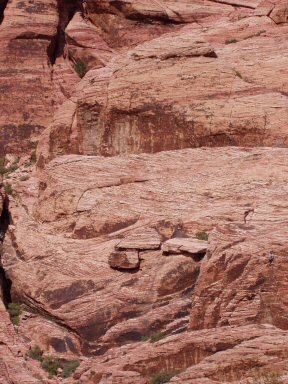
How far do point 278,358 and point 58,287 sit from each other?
443 inches

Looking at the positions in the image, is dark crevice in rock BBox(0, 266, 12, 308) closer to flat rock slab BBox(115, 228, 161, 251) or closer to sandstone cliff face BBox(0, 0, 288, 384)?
sandstone cliff face BBox(0, 0, 288, 384)

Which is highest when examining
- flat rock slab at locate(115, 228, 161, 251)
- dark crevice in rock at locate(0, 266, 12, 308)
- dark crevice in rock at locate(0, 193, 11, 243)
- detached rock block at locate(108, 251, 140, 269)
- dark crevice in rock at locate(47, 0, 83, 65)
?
dark crevice in rock at locate(47, 0, 83, 65)

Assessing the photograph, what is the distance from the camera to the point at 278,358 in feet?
143

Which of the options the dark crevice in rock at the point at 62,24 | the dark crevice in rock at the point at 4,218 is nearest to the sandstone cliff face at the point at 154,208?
the dark crevice in rock at the point at 4,218

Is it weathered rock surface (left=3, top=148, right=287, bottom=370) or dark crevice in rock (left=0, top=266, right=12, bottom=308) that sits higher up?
weathered rock surface (left=3, top=148, right=287, bottom=370)

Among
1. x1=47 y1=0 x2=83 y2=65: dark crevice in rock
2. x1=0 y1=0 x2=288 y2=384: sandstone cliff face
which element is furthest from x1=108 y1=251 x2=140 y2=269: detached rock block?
x1=47 y1=0 x2=83 y2=65: dark crevice in rock

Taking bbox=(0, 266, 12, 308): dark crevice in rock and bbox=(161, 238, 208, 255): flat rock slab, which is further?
bbox=(0, 266, 12, 308): dark crevice in rock

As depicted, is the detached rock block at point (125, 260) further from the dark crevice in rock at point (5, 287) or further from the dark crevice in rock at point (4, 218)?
the dark crevice in rock at point (4, 218)

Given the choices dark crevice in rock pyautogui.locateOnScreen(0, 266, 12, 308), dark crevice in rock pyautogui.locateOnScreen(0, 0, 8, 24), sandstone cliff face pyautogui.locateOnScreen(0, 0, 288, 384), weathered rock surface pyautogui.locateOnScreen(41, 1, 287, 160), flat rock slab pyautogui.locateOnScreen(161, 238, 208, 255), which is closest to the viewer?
sandstone cliff face pyautogui.locateOnScreen(0, 0, 288, 384)

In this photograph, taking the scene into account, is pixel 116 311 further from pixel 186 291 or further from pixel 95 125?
pixel 95 125

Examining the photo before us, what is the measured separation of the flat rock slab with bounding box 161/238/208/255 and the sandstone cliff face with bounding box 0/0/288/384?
0.31ft

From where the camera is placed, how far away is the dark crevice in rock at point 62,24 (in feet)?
212

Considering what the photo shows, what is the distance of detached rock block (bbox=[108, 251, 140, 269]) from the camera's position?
50.4 m

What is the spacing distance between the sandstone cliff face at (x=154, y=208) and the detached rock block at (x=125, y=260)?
0.21 feet
